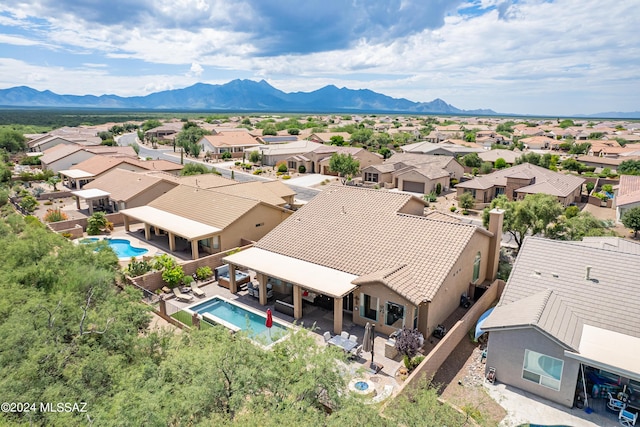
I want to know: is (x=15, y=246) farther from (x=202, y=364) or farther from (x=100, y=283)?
(x=202, y=364)

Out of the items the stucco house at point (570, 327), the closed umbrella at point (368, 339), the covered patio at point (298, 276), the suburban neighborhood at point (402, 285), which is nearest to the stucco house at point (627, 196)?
the suburban neighborhood at point (402, 285)

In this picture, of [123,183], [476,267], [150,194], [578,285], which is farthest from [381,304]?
[123,183]

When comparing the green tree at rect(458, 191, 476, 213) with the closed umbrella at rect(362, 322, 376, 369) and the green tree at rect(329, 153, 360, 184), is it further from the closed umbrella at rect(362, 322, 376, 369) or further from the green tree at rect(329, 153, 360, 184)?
the closed umbrella at rect(362, 322, 376, 369)

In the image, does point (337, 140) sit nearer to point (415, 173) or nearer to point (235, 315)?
point (415, 173)

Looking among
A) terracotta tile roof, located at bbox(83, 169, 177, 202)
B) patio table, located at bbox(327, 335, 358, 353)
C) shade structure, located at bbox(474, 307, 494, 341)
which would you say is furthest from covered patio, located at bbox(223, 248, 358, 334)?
terracotta tile roof, located at bbox(83, 169, 177, 202)

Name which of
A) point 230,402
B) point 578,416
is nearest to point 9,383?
point 230,402
